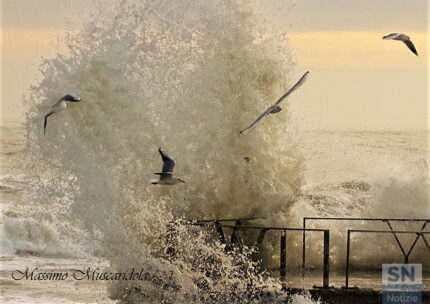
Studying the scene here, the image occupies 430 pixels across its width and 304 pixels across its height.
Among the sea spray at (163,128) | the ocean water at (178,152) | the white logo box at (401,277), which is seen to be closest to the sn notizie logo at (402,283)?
the white logo box at (401,277)

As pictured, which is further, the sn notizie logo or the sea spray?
the sea spray

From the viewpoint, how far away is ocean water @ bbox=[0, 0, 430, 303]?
14016 millimetres

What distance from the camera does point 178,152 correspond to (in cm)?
1622

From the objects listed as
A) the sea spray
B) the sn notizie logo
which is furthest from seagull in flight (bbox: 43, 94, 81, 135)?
the sn notizie logo

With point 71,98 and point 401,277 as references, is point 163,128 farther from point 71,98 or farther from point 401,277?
point 401,277

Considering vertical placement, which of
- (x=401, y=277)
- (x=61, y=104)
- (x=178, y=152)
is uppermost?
(x=61, y=104)

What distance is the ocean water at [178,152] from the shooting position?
1402 cm

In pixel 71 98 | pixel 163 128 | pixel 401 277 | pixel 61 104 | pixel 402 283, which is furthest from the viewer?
pixel 163 128

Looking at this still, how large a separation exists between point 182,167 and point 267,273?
2.86 meters

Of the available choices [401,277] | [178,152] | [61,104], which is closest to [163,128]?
[178,152]

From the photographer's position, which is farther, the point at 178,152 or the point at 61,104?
the point at 178,152

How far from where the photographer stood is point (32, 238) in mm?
24938

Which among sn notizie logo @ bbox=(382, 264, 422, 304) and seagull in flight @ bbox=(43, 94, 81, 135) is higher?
seagull in flight @ bbox=(43, 94, 81, 135)

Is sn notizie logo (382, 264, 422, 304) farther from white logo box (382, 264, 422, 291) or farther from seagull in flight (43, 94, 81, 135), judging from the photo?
seagull in flight (43, 94, 81, 135)
